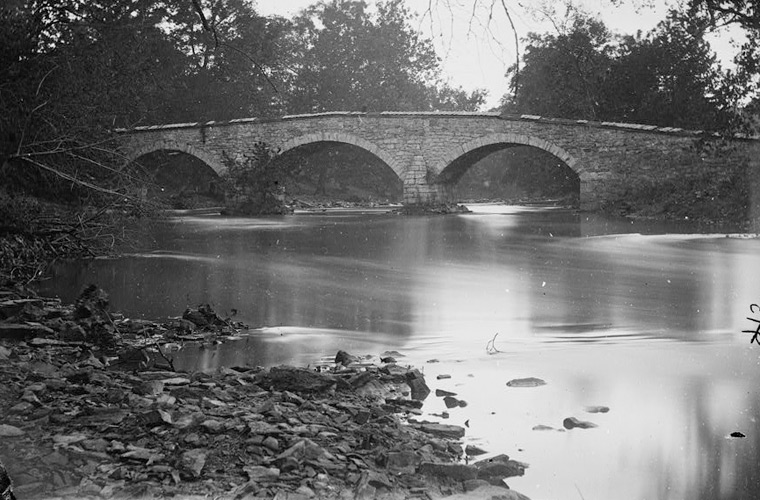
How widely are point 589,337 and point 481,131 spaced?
20.1 m

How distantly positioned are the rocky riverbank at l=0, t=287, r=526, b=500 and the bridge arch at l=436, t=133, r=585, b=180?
20.7 metres

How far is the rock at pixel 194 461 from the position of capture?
2.69 meters

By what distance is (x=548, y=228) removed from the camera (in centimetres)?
1875

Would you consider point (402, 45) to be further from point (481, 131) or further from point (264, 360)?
point (264, 360)

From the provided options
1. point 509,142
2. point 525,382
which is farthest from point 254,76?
point 525,382

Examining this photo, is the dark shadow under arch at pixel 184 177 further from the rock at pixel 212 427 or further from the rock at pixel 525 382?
the rock at pixel 212 427

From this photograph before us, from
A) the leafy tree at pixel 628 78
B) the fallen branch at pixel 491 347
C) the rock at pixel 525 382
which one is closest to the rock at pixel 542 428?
the rock at pixel 525 382

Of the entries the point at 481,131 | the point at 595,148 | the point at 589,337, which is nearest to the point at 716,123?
the point at 595,148

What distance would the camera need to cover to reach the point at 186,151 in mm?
30422

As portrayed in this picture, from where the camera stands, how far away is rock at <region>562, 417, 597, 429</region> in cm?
364

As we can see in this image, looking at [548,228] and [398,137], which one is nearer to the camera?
[548,228]

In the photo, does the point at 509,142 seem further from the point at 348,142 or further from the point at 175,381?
the point at 175,381

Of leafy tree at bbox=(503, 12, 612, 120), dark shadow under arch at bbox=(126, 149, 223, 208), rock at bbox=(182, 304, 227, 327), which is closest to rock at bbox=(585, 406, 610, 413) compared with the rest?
rock at bbox=(182, 304, 227, 327)

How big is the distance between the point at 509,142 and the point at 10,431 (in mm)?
23153
